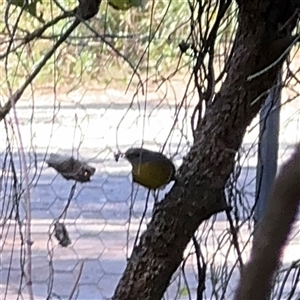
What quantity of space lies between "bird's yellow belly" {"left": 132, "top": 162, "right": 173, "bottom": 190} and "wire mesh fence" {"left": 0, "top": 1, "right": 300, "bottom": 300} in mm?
76

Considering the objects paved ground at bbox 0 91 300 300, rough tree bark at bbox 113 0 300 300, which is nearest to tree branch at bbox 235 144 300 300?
rough tree bark at bbox 113 0 300 300

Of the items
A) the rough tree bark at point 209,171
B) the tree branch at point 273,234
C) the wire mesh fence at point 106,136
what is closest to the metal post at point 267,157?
the wire mesh fence at point 106,136

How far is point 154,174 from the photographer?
0.53m

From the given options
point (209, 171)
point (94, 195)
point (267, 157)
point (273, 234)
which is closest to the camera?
point (273, 234)

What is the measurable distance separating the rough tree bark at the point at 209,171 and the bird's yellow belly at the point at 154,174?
10 mm

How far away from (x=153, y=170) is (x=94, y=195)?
10.8 inches

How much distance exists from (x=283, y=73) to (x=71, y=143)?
24cm

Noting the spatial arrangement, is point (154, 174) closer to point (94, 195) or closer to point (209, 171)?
point (209, 171)

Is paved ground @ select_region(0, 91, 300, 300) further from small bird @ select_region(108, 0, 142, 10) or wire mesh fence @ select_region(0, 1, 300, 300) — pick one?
small bird @ select_region(108, 0, 142, 10)

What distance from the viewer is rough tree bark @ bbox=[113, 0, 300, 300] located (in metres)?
0.51

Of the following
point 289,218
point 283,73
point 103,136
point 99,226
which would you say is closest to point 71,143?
point 103,136

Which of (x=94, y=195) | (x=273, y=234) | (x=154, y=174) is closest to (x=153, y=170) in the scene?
(x=154, y=174)

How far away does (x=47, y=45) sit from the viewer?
669mm

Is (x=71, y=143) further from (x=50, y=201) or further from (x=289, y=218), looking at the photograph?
(x=289, y=218)
